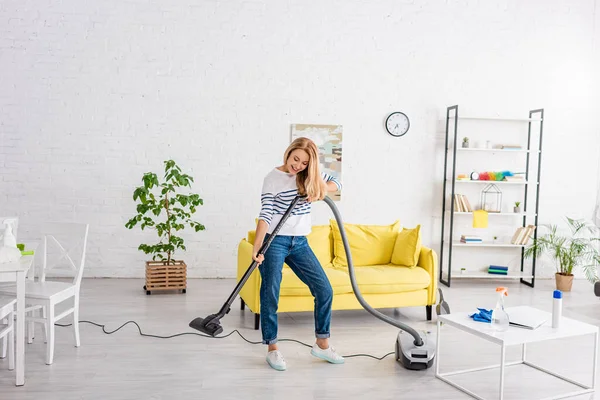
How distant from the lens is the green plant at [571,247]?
20.6 feet

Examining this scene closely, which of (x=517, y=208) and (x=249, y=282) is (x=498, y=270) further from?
(x=249, y=282)

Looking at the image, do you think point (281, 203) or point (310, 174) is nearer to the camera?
point (310, 174)

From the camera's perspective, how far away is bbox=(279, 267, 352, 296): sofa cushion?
173 inches

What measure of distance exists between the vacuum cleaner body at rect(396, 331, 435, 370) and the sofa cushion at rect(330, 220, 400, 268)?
1364mm

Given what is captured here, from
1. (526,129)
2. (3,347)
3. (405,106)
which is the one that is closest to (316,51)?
(405,106)

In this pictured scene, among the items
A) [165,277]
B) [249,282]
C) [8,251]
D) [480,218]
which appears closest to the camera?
[8,251]

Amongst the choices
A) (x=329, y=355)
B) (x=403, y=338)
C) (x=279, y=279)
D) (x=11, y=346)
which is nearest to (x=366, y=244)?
(x=403, y=338)

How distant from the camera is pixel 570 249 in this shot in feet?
20.4

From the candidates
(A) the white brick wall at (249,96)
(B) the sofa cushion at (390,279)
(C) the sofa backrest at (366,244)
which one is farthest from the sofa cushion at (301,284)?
(A) the white brick wall at (249,96)

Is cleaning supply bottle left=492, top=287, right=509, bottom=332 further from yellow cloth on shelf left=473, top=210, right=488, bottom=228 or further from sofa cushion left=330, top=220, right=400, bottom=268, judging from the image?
yellow cloth on shelf left=473, top=210, right=488, bottom=228

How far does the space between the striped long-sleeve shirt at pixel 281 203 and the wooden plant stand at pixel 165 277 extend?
2.41 metres

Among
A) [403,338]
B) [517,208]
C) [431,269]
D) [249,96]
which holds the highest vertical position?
[249,96]

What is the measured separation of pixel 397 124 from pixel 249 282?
2.92 metres

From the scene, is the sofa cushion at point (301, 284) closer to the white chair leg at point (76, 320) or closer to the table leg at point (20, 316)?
the white chair leg at point (76, 320)
